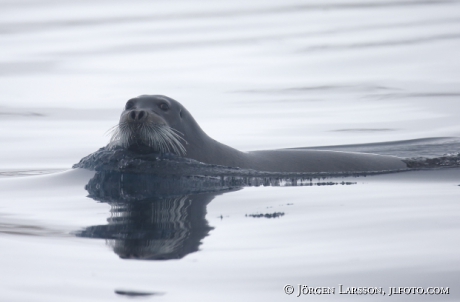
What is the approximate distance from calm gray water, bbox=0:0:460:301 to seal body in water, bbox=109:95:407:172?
52 centimetres

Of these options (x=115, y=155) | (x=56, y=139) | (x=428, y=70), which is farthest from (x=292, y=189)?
(x=428, y=70)

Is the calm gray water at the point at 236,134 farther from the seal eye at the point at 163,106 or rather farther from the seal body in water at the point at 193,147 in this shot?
the seal eye at the point at 163,106

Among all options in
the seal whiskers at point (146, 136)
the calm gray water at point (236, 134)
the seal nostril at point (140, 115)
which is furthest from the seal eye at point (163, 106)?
the calm gray water at point (236, 134)

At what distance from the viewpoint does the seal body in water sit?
6973 mm

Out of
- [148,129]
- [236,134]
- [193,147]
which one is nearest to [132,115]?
[148,129]

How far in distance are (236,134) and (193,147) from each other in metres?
3.63

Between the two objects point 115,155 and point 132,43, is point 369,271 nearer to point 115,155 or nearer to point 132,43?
point 115,155

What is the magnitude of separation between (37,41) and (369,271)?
15.7 m

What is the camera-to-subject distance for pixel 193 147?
7.43 m

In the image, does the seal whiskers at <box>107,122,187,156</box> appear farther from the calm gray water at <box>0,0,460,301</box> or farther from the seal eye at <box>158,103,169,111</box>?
the calm gray water at <box>0,0,460,301</box>

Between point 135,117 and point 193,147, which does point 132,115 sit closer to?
point 135,117

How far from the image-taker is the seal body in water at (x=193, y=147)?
22.9 ft

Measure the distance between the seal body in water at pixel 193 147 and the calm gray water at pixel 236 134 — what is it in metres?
0.52

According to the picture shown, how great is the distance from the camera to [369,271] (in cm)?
448
